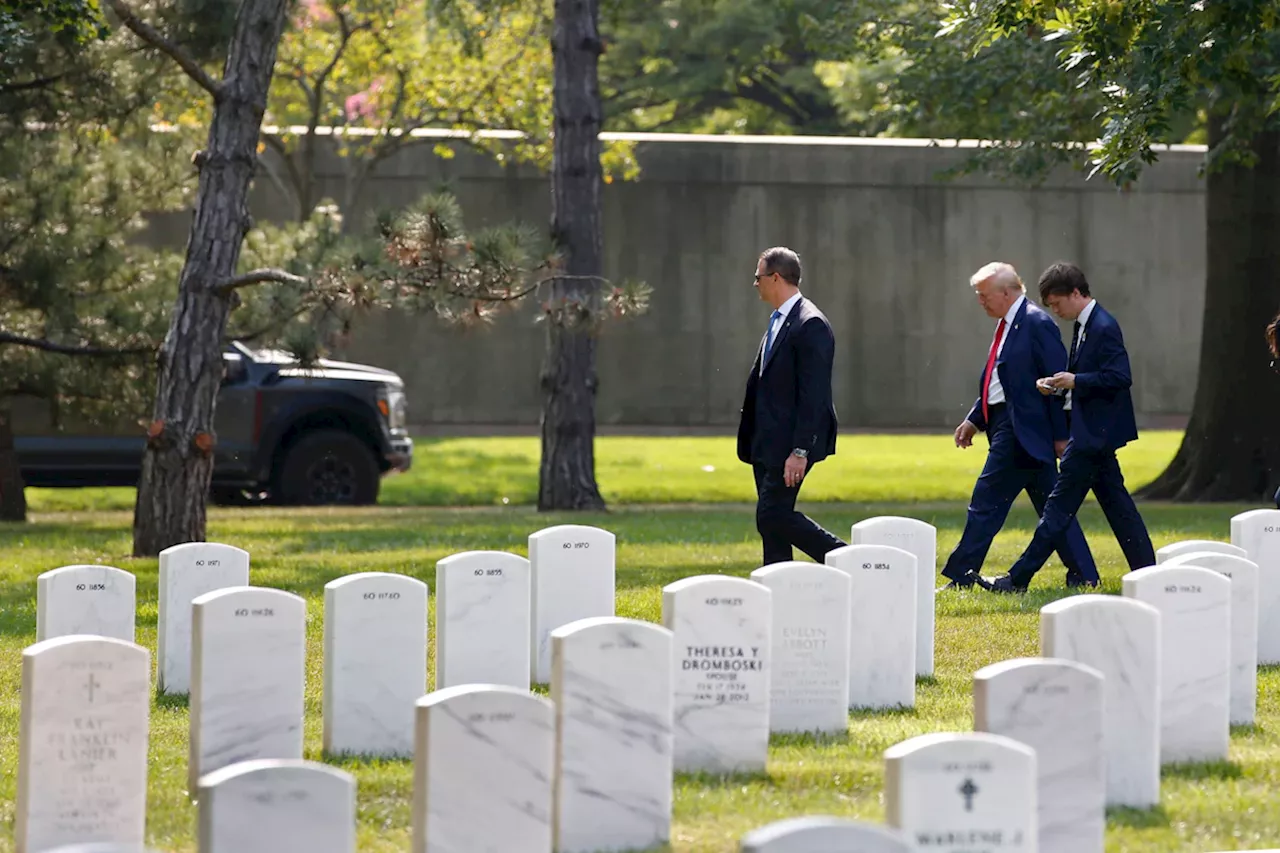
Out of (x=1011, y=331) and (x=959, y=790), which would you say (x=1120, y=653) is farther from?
(x=1011, y=331)

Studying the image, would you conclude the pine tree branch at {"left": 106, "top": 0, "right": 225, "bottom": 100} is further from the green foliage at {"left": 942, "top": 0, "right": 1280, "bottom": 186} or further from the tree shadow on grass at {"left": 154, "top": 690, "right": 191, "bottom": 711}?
the tree shadow on grass at {"left": 154, "top": 690, "right": 191, "bottom": 711}

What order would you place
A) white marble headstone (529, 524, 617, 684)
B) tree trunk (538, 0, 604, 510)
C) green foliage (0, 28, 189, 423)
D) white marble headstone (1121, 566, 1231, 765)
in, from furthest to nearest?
tree trunk (538, 0, 604, 510) → green foliage (0, 28, 189, 423) → white marble headstone (529, 524, 617, 684) → white marble headstone (1121, 566, 1231, 765)

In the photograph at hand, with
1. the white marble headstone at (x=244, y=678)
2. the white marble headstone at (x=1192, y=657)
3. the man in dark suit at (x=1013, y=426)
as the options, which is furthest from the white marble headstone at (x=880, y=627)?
the man in dark suit at (x=1013, y=426)

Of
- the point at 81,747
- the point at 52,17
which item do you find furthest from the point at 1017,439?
the point at 52,17

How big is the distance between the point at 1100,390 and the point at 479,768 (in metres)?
6.25

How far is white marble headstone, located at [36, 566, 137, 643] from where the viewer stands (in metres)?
8.34

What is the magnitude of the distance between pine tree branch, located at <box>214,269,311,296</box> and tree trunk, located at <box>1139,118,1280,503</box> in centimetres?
966

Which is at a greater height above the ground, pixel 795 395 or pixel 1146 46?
pixel 1146 46

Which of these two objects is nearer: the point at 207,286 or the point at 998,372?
the point at 998,372

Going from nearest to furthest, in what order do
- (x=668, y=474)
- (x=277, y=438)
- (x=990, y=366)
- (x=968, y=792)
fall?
(x=968, y=792) → (x=990, y=366) → (x=277, y=438) → (x=668, y=474)

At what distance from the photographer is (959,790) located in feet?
15.5

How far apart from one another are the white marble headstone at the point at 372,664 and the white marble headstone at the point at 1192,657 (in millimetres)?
2575

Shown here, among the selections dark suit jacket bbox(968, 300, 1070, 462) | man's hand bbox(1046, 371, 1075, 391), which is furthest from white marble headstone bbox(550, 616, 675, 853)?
dark suit jacket bbox(968, 300, 1070, 462)

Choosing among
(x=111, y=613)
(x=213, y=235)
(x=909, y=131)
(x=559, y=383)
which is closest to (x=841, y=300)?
(x=909, y=131)
